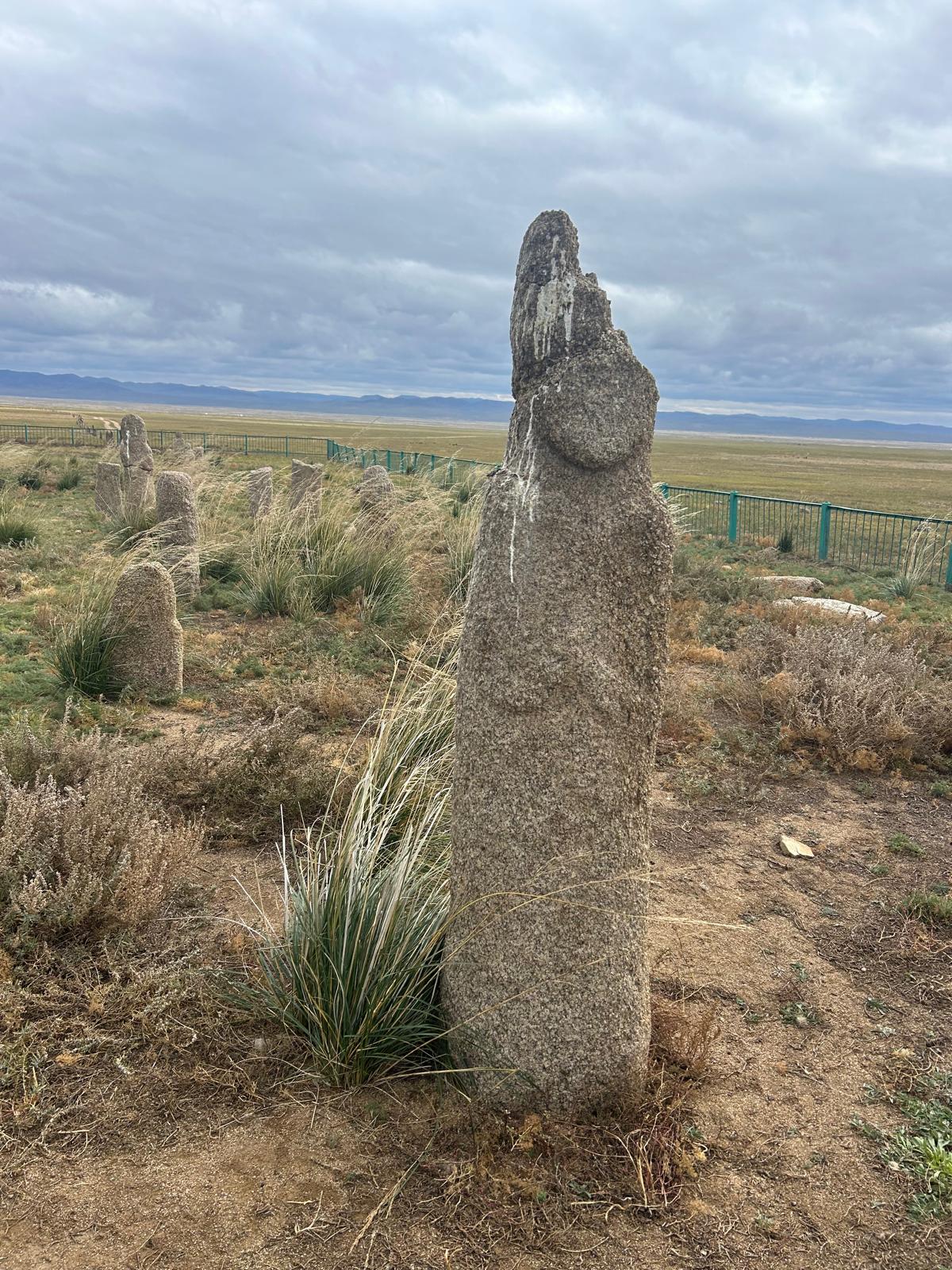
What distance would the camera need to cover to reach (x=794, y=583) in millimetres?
12188

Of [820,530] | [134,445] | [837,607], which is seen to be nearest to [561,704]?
[837,607]

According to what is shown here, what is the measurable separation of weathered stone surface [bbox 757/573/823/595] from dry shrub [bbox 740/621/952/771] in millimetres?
4839

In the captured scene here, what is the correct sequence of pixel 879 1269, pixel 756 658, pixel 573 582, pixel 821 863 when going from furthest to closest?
pixel 756 658 → pixel 821 863 → pixel 573 582 → pixel 879 1269

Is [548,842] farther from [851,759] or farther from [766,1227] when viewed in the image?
[851,759]

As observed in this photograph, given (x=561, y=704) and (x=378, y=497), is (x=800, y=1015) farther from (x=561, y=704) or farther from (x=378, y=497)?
(x=378, y=497)

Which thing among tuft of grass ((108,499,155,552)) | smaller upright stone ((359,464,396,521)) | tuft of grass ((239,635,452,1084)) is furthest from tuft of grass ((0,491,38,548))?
tuft of grass ((239,635,452,1084))

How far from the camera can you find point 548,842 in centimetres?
248

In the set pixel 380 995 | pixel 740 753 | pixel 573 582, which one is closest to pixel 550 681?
pixel 573 582

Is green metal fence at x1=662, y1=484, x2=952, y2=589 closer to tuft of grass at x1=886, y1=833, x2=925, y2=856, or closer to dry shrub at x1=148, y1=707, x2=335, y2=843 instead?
tuft of grass at x1=886, y1=833, x2=925, y2=856

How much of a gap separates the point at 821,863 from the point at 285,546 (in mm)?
6941

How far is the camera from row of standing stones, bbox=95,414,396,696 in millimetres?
6574

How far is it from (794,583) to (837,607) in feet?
6.72

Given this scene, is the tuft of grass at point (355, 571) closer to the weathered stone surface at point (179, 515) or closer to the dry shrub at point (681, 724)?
the weathered stone surface at point (179, 515)

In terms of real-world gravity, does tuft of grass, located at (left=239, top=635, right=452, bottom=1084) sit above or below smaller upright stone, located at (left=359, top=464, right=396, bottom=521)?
below
